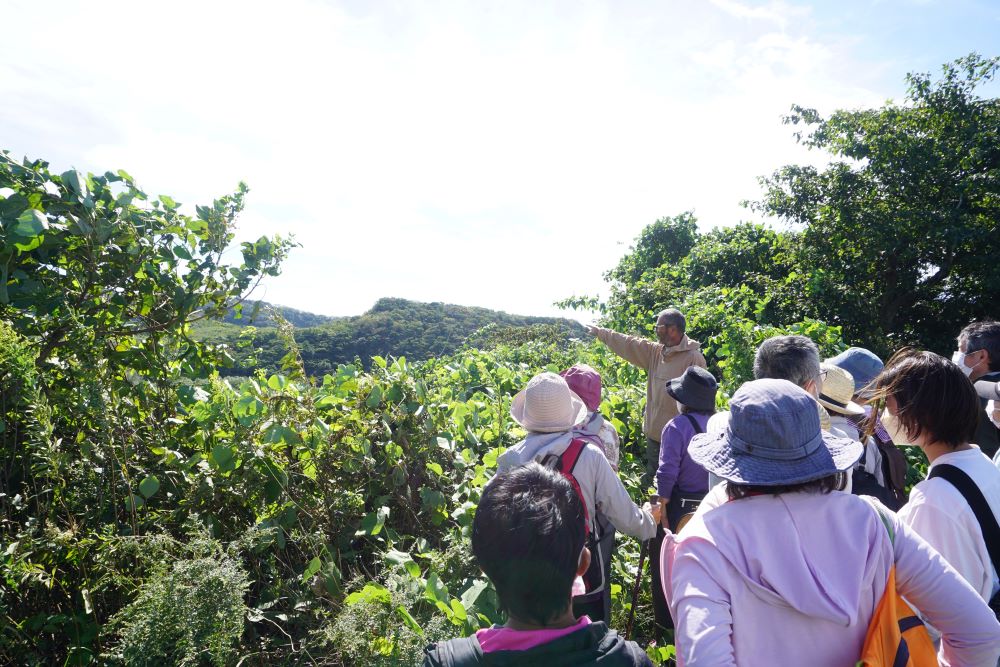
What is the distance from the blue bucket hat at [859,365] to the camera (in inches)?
121

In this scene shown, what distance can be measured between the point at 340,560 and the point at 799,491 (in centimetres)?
238

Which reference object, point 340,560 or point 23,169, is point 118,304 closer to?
point 23,169

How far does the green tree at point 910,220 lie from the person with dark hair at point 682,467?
27.3 ft

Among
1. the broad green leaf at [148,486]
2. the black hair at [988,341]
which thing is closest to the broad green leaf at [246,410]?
the broad green leaf at [148,486]

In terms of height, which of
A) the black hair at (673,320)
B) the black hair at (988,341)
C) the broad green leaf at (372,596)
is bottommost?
the broad green leaf at (372,596)

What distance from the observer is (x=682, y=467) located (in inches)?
114

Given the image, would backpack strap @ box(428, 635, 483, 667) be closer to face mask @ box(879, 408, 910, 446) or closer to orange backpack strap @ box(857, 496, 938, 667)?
orange backpack strap @ box(857, 496, 938, 667)

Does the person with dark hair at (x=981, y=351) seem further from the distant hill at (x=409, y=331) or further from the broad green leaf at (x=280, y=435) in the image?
the distant hill at (x=409, y=331)

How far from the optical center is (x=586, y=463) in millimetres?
2312

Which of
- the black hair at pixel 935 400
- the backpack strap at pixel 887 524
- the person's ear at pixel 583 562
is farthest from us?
the black hair at pixel 935 400

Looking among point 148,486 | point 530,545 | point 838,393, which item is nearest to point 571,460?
point 530,545

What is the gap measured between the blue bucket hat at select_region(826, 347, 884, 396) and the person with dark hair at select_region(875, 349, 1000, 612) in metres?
1.19

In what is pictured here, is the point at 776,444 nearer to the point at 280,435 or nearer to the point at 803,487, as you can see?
the point at 803,487

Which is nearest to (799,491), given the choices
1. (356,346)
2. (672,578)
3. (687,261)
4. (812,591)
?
(812,591)
